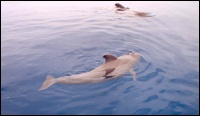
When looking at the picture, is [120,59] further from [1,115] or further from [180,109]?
[1,115]

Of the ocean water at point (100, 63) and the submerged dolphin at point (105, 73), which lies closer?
the ocean water at point (100, 63)

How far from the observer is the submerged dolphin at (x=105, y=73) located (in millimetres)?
7945

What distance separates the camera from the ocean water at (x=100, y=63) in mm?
7340

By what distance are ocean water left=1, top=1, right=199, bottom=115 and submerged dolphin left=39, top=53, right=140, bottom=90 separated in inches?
8.0

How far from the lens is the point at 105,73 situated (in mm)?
8297

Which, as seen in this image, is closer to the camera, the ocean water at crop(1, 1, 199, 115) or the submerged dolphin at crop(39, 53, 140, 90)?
the ocean water at crop(1, 1, 199, 115)

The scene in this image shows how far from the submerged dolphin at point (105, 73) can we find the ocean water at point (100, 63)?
20 cm

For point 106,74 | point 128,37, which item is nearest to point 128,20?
point 128,37

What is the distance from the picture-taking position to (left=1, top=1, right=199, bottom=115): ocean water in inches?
289

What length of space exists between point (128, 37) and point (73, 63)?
4458 mm

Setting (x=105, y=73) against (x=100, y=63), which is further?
(x=100, y=63)

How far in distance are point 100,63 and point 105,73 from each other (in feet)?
4.91

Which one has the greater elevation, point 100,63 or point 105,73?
point 100,63

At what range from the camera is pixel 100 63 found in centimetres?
975
